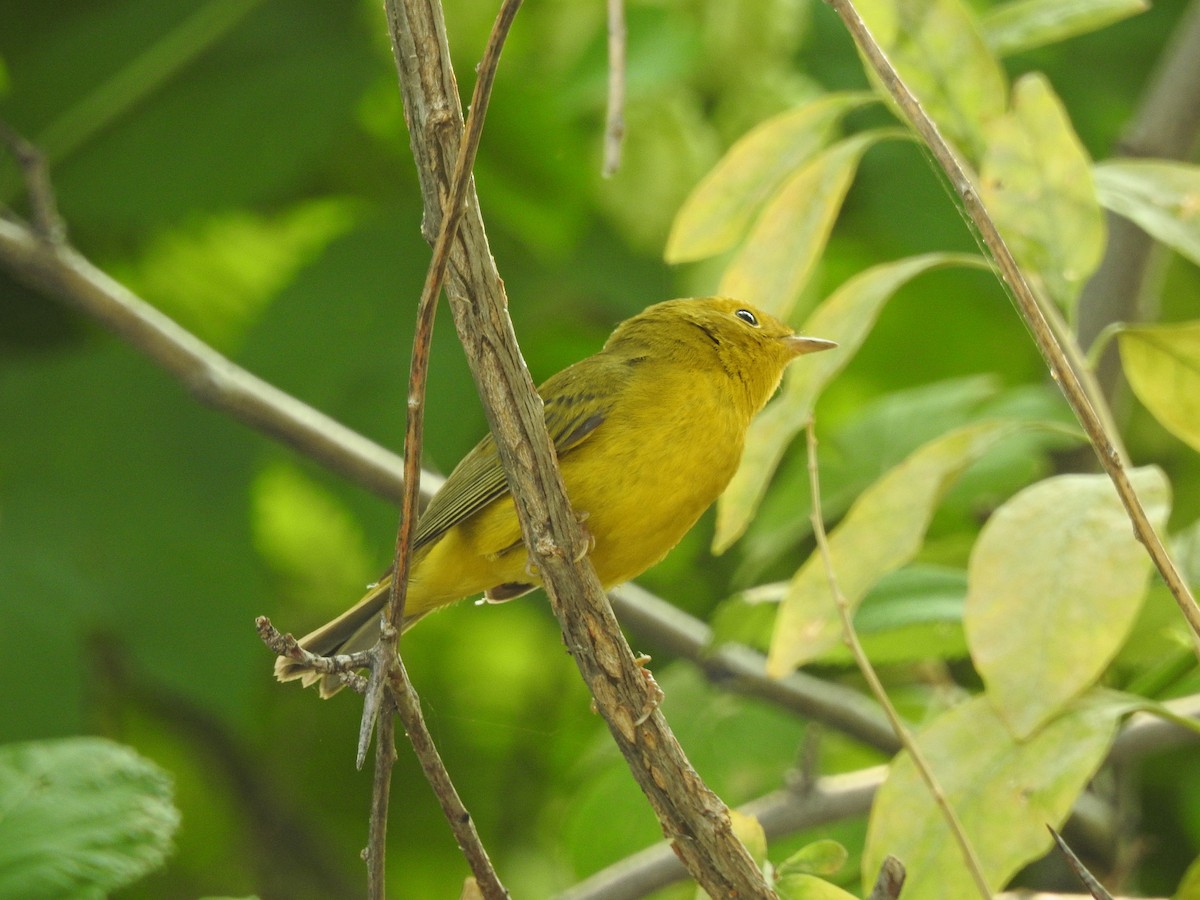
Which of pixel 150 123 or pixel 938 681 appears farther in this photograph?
pixel 150 123

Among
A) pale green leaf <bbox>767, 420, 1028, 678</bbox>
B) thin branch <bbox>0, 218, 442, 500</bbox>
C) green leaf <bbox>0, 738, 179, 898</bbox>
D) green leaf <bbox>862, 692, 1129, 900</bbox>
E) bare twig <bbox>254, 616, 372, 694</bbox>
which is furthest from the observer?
thin branch <bbox>0, 218, 442, 500</bbox>

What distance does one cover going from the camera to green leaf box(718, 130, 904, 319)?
264 cm

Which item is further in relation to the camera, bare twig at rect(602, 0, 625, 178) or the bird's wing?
the bird's wing

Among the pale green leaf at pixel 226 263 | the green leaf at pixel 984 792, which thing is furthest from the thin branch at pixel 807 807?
the pale green leaf at pixel 226 263

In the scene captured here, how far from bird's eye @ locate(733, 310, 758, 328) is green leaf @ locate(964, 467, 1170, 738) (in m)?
1.08

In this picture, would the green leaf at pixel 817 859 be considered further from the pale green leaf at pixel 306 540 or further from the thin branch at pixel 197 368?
the pale green leaf at pixel 306 540

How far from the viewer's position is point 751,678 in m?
3.32

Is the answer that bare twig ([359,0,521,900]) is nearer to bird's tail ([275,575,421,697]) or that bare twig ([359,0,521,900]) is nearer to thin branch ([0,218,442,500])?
bird's tail ([275,575,421,697])

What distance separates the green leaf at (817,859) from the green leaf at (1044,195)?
109cm

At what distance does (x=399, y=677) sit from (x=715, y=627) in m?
1.17

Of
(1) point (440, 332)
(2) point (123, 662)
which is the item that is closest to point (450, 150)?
(1) point (440, 332)

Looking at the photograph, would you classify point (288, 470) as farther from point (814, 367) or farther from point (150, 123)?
point (814, 367)

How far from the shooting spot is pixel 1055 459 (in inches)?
158

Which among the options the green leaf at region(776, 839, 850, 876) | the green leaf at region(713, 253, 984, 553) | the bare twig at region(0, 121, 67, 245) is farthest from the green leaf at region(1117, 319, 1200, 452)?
the bare twig at region(0, 121, 67, 245)
